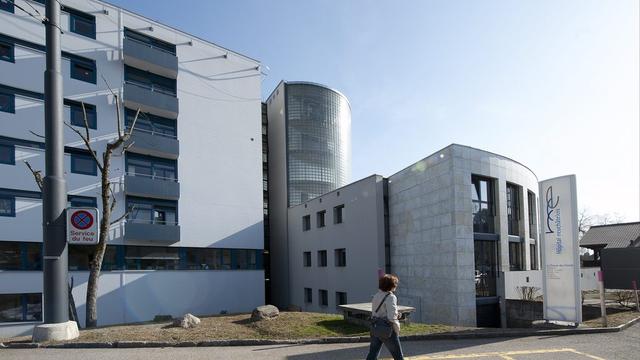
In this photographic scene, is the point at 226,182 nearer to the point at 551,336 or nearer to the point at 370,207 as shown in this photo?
the point at 370,207

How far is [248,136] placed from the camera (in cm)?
3189

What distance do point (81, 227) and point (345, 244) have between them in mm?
18546

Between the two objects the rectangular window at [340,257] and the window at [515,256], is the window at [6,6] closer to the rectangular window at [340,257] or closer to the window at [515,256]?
the rectangular window at [340,257]

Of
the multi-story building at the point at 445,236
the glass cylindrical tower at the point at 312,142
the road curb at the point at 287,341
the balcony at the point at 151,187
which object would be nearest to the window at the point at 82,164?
the balcony at the point at 151,187

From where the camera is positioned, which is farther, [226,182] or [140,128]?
[226,182]

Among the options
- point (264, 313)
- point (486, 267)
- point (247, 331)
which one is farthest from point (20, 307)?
point (486, 267)

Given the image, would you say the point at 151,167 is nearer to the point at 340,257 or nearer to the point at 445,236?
the point at 340,257

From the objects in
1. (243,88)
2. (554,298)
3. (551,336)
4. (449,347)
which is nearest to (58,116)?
(449,347)

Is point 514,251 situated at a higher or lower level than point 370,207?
lower

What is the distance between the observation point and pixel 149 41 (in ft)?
92.8

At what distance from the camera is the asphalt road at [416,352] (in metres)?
7.88

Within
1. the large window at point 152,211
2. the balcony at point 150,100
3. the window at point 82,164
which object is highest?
the balcony at point 150,100

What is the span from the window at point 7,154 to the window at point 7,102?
1.78 meters

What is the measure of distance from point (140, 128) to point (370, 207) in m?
14.7
